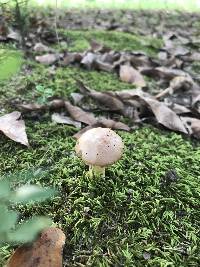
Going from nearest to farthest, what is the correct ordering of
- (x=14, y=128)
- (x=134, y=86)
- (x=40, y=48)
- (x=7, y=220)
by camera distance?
(x=7, y=220)
(x=14, y=128)
(x=134, y=86)
(x=40, y=48)

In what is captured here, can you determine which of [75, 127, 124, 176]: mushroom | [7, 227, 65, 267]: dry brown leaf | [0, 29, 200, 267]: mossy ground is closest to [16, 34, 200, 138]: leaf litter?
[0, 29, 200, 267]: mossy ground

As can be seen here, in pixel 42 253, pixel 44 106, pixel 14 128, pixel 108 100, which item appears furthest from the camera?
pixel 108 100

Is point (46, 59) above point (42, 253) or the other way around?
the other way around

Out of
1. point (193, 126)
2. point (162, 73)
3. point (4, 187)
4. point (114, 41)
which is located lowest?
point (114, 41)

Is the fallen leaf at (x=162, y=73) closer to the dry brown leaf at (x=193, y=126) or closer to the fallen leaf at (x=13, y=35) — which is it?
the dry brown leaf at (x=193, y=126)

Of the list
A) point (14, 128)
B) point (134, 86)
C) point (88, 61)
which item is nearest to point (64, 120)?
point (14, 128)

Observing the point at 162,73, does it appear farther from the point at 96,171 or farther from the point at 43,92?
the point at 96,171

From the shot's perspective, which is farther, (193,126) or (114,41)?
(114,41)

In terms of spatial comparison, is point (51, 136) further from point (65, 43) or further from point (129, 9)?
point (129, 9)

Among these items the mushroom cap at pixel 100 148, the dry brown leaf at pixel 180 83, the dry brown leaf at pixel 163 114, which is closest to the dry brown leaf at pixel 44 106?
the dry brown leaf at pixel 163 114
